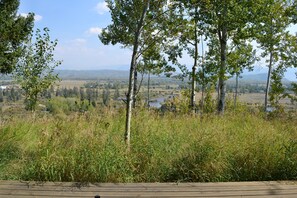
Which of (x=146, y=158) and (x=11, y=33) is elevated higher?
(x=11, y=33)

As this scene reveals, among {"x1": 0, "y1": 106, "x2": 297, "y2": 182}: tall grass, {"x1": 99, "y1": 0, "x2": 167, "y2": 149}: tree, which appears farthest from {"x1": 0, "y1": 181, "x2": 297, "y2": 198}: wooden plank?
{"x1": 99, "y1": 0, "x2": 167, "y2": 149}: tree

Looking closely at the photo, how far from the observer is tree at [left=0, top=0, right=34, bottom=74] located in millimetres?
14711

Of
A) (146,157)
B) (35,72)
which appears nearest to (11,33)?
(35,72)

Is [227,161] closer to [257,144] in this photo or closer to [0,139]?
[257,144]

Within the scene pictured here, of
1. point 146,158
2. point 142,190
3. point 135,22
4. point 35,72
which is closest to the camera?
point 142,190

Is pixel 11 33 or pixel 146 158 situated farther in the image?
pixel 11 33

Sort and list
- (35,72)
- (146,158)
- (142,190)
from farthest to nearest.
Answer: (35,72), (146,158), (142,190)

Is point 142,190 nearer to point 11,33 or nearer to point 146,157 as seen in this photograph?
point 146,157

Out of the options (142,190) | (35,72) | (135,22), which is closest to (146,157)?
(142,190)

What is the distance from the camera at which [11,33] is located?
51.1ft

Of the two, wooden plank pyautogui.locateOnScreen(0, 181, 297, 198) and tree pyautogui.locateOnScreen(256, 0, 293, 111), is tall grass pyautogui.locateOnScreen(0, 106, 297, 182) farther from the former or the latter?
tree pyautogui.locateOnScreen(256, 0, 293, 111)

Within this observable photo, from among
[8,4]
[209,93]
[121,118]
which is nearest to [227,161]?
[121,118]

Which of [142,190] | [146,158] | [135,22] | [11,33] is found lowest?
[142,190]

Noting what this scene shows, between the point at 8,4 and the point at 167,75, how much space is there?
8709 millimetres
